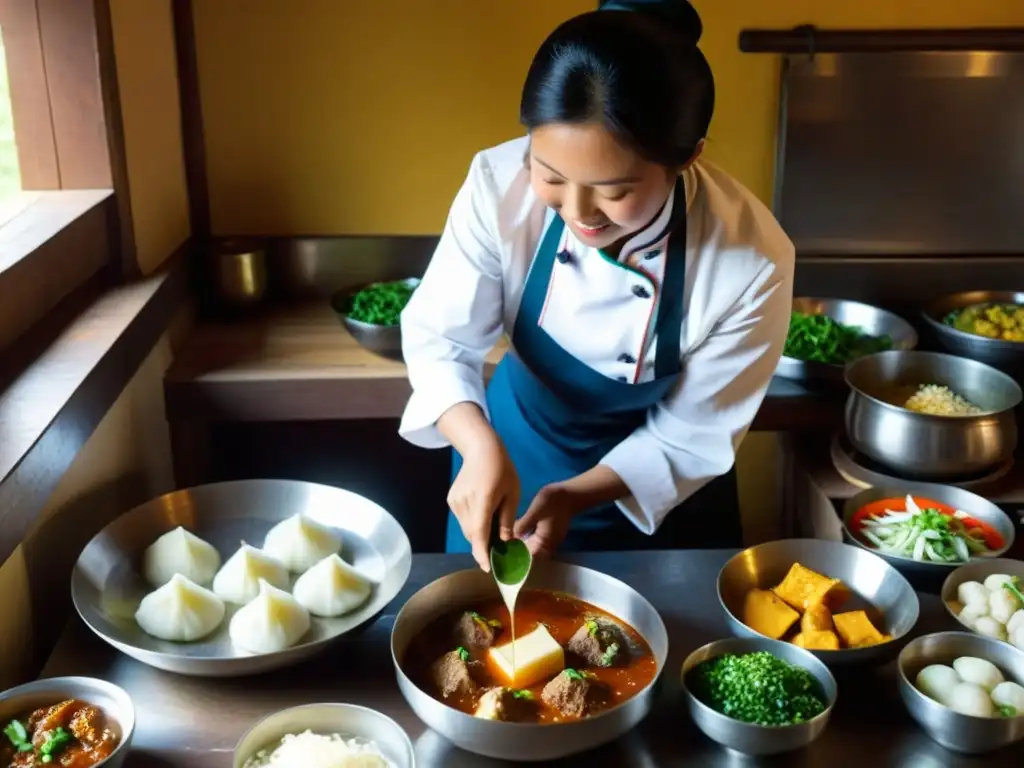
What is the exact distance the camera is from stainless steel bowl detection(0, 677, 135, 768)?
3.93ft

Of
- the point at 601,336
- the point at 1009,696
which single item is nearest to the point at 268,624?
the point at 601,336

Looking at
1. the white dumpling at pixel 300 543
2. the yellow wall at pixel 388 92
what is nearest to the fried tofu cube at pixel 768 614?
the white dumpling at pixel 300 543

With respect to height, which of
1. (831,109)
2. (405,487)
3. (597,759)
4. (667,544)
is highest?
(831,109)

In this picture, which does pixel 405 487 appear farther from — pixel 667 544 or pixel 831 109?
pixel 831 109

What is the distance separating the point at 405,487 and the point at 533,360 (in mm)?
1264

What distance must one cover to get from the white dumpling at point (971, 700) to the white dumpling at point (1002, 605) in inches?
7.7

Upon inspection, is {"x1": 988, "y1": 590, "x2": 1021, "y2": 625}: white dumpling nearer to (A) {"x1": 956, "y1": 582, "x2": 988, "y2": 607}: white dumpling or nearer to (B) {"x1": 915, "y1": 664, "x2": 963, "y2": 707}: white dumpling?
(A) {"x1": 956, "y1": 582, "x2": 988, "y2": 607}: white dumpling

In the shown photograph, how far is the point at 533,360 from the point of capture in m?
1.85

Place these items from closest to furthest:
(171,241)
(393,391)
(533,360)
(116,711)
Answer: (116,711), (533,360), (393,391), (171,241)

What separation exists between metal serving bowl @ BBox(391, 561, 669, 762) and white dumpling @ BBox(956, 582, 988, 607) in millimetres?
469

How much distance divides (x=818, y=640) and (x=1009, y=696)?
0.24 metres

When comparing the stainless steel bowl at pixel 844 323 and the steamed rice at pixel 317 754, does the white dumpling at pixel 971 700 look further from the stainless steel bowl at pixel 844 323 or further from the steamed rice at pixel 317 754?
the stainless steel bowl at pixel 844 323

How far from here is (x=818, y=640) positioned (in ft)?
4.56

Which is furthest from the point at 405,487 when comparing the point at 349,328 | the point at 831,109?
the point at 831,109
